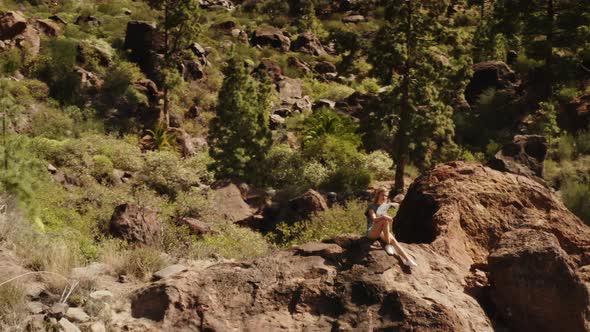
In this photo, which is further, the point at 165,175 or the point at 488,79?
the point at 488,79

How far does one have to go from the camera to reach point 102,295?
5645mm

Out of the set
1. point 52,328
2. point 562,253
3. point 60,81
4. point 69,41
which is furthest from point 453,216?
point 69,41

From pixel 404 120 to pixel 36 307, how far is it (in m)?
15.7

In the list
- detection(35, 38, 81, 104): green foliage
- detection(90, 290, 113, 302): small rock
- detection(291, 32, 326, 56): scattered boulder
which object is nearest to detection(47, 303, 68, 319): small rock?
detection(90, 290, 113, 302): small rock

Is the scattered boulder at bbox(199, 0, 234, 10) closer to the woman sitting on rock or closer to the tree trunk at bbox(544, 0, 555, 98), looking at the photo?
the tree trunk at bbox(544, 0, 555, 98)

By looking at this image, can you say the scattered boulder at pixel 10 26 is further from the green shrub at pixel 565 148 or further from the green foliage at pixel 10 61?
the green shrub at pixel 565 148

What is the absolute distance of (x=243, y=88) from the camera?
22.2 meters

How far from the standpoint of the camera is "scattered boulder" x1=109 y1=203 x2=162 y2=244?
11.5m

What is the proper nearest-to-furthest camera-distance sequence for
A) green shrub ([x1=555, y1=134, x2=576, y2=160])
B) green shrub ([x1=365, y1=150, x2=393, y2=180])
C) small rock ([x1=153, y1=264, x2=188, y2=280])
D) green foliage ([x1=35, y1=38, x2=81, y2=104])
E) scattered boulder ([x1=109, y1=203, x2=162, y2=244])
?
small rock ([x1=153, y1=264, x2=188, y2=280])
scattered boulder ([x1=109, y1=203, x2=162, y2=244])
green shrub ([x1=555, y1=134, x2=576, y2=160])
green shrub ([x1=365, y1=150, x2=393, y2=180])
green foliage ([x1=35, y1=38, x2=81, y2=104])

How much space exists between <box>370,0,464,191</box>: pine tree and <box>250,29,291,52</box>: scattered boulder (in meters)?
23.4

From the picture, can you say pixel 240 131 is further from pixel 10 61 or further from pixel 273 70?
pixel 273 70

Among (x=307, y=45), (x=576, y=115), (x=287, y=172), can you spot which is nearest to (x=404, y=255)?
(x=287, y=172)

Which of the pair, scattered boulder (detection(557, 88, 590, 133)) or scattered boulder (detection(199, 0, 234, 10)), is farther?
scattered boulder (detection(199, 0, 234, 10))

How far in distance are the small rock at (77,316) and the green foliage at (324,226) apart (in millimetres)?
8264
